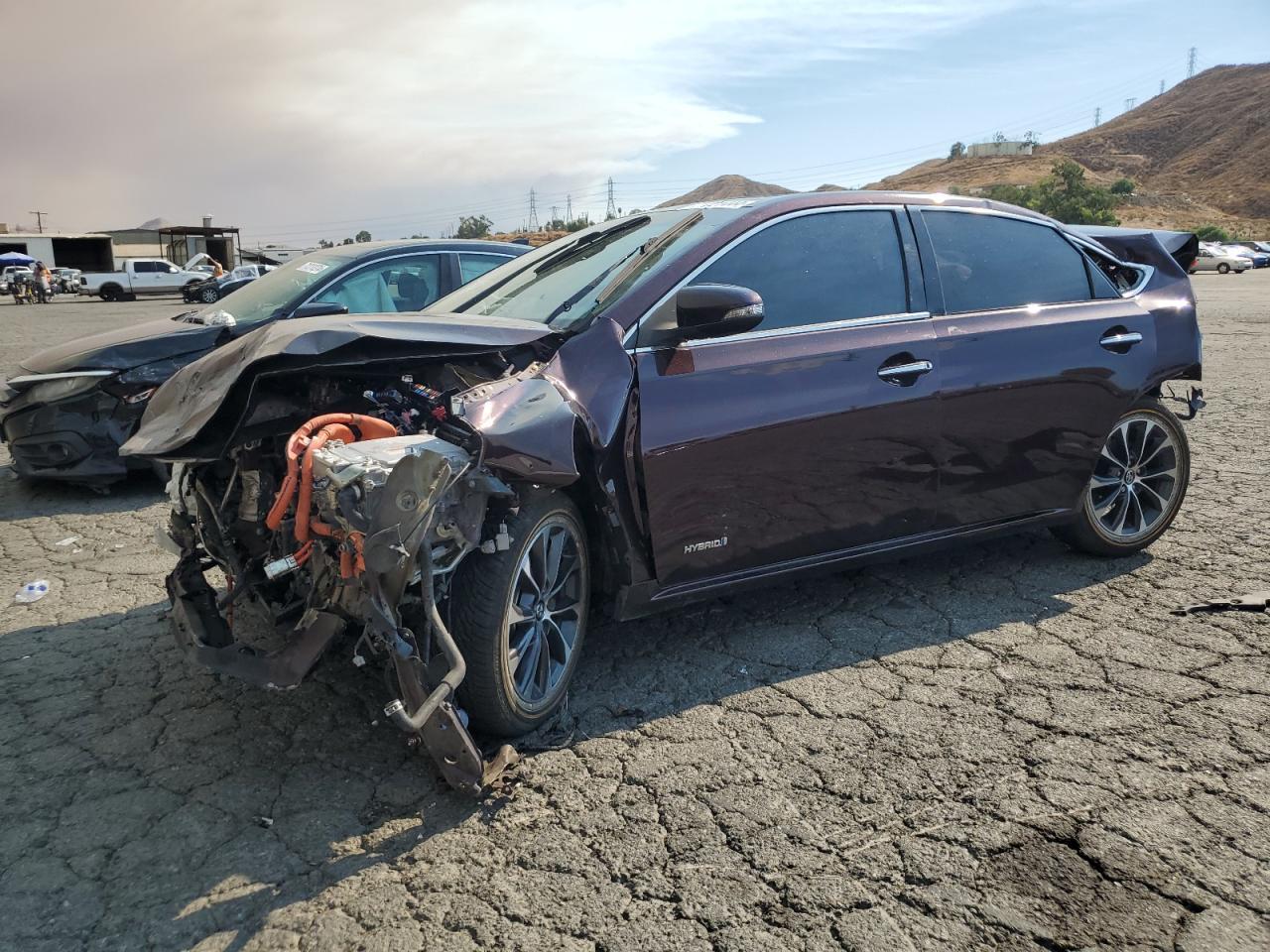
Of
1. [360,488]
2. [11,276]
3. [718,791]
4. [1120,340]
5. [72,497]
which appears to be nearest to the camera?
[360,488]

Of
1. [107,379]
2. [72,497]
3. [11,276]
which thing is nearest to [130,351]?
[107,379]

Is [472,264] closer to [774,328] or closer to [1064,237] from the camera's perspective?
[774,328]

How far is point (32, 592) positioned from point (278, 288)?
108 inches

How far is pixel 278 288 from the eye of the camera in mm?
6512

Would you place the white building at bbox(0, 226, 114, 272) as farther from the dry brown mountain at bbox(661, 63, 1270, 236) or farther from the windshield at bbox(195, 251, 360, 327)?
the windshield at bbox(195, 251, 360, 327)

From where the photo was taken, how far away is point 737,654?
3.79 meters

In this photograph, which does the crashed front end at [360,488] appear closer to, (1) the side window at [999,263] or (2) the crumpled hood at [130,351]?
(1) the side window at [999,263]

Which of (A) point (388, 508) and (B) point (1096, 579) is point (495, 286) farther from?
(B) point (1096, 579)

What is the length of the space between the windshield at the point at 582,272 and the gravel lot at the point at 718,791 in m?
1.42

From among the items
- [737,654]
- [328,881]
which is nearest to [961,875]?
[737,654]

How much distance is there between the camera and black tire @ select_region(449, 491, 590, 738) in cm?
288

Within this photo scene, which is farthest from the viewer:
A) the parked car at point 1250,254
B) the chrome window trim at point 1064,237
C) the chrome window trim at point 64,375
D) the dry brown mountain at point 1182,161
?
the dry brown mountain at point 1182,161

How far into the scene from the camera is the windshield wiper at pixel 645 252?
3.58 metres

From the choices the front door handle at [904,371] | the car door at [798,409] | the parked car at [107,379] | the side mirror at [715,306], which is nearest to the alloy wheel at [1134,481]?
the car door at [798,409]
